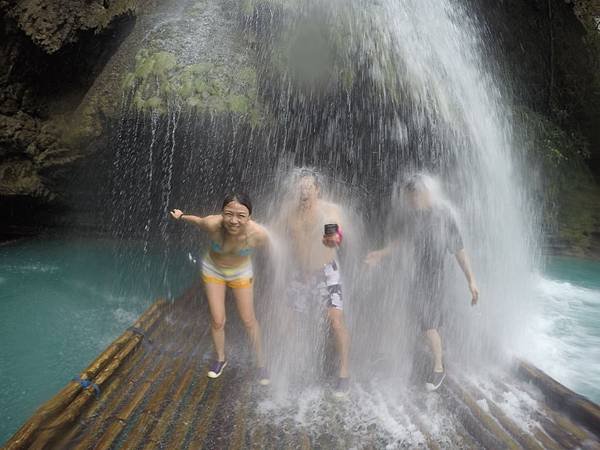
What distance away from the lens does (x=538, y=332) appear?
18.2 ft

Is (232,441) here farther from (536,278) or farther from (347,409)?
(536,278)

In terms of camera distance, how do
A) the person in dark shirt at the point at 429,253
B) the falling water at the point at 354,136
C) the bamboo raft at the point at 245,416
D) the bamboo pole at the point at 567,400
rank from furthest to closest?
1. the falling water at the point at 354,136
2. the person in dark shirt at the point at 429,253
3. the bamboo pole at the point at 567,400
4. the bamboo raft at the point at 245,416

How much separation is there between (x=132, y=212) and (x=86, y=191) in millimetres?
914

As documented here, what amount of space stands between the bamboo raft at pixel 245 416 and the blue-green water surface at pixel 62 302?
2.61ft

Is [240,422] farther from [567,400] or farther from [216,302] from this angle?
[567,400]

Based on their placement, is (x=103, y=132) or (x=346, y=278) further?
(x=103, y=132)

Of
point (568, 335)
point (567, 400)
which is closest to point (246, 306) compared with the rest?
point (567, 400)

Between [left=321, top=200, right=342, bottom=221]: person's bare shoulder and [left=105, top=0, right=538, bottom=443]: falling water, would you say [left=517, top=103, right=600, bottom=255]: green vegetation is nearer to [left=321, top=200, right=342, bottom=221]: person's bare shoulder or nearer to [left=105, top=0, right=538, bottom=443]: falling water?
[left=105, top=0, right=538, bottom=443]: falling water

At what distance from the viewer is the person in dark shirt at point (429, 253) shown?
3549mm

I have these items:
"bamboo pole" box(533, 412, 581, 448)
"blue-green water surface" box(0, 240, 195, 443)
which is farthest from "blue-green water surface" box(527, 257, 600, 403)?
"blue-green water surface" box(0, 240, 195, 443)

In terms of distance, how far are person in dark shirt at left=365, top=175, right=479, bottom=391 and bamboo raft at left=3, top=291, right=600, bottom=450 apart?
46 cm

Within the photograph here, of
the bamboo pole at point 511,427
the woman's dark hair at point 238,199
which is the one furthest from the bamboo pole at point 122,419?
the bamboo pole at point 511,427

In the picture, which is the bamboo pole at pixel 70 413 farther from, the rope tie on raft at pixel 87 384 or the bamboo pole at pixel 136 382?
the bamboo pole at pixel 136 382

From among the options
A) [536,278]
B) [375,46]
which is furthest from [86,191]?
[536,278]
